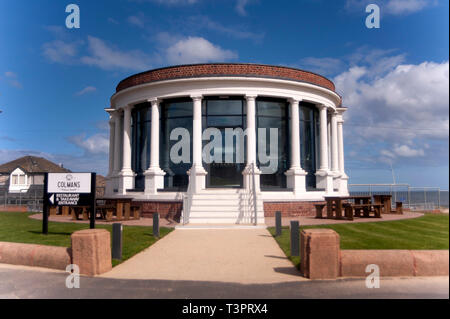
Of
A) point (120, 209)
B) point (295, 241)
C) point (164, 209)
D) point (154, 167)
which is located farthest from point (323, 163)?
point (295, 241)

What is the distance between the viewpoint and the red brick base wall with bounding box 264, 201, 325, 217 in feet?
51.7

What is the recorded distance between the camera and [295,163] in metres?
17.0

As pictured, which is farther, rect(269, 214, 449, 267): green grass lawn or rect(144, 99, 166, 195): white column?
rect(144, 99, 166, 195): white column

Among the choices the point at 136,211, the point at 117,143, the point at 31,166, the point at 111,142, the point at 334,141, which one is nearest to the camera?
the point at 136,211

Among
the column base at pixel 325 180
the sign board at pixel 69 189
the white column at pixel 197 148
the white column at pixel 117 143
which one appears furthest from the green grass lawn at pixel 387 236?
the white column at pixel 117 143

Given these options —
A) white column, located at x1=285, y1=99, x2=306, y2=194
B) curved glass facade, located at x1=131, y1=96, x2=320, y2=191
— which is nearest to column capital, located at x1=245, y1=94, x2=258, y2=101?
curved glass facade, located at x1=131, y1=96, x2=320, y2=191

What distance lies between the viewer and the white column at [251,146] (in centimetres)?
1567

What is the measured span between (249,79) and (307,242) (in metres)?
11.7

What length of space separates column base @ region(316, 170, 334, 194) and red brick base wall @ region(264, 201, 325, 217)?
2.49 meters

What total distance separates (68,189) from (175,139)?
796 centimetres

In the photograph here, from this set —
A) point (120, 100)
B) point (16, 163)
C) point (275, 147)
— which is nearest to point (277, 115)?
point (275, 147)

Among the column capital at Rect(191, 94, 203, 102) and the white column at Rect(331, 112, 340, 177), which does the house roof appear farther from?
the white column at Rect(331, 112, 340, 177)

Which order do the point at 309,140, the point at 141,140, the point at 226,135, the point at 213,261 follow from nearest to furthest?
the point at 213,261 < the point at 226,135 < the point at 309,140 < the point at 141,140

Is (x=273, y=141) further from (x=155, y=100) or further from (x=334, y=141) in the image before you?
(x=155, y=100)
